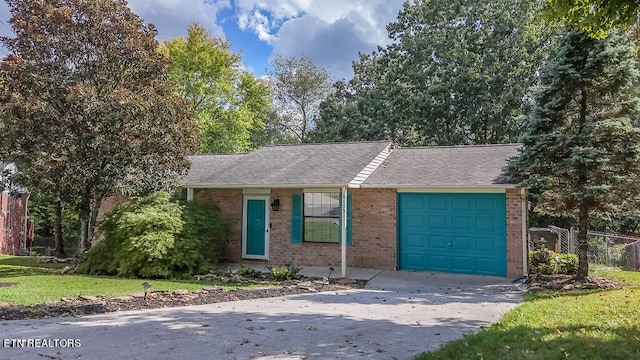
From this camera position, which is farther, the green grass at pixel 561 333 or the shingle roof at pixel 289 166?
the shingle roof at pixel 289 166

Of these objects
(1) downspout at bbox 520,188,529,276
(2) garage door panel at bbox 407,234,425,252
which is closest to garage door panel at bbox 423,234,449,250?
(2) garage door panel at bbox 407,234,425,252

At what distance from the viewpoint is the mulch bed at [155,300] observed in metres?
6.79

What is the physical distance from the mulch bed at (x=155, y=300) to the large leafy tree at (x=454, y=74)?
648 inches

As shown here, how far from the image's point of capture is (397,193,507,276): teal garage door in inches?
439

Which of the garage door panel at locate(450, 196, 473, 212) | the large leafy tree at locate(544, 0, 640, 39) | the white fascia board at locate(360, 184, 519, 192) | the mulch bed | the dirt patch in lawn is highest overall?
the large leafy tree at locate(544, 0, 640, 39)

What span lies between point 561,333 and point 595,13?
189 inches

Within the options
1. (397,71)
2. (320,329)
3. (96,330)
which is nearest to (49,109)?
(96,330)

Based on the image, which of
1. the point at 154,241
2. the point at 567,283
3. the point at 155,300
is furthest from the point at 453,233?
the point at 154,241

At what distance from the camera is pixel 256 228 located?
44.8 feet

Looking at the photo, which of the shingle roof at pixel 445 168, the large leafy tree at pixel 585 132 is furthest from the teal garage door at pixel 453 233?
the large leafy tree at pixel 585 132

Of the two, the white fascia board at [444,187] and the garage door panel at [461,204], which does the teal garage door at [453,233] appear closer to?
the garage door panel at [461,204]

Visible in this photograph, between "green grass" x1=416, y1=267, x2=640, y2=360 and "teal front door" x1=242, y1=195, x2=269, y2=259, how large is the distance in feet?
25.6

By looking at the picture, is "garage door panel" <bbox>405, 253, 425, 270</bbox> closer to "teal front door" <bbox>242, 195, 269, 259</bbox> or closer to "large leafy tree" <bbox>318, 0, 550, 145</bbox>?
"teal front door" <bbox>242, 195, 269, 259</bbox>

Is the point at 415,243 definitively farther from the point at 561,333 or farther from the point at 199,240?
the point at 561,333
